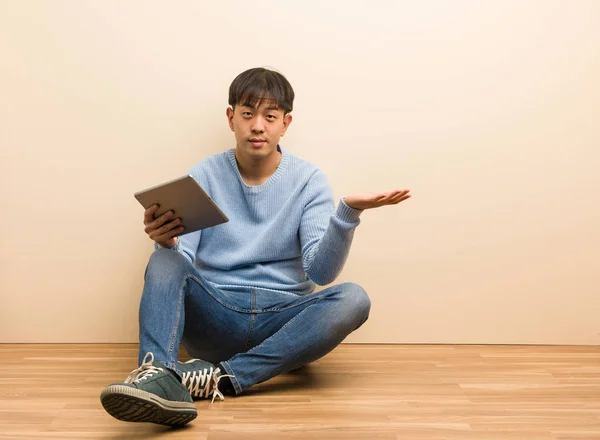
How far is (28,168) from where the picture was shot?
2.32 meters

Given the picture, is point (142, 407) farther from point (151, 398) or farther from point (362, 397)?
point (362, 397)

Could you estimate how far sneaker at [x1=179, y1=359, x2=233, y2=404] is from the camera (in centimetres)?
174

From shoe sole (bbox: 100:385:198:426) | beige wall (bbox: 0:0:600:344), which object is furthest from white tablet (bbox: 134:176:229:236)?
beige wall (bbox: 0:0:600:344)

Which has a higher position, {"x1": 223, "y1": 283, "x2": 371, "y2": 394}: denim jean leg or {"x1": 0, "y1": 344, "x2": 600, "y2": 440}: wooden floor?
{"x1": 223, "y1": 283, "x2": 371, "y2": 394}: denim jean leg

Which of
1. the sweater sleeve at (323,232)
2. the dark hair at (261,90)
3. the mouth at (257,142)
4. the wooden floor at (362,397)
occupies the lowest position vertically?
the wooden floor at (362,397)

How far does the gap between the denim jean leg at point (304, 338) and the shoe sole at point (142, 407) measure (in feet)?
0.99

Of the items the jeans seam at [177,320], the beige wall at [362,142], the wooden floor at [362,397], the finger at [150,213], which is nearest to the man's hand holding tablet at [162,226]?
the finger at [150,213]

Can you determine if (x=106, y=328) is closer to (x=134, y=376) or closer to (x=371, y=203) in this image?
(x=134, y=376)

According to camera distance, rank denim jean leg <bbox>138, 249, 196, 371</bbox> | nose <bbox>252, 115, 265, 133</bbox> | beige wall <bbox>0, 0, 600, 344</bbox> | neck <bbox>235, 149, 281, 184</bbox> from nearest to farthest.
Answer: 1. denim jean leg <bbox>138, 249, 196, 371</bbox>
2. nose <bbox>252, 115, 265, 133</bbox>
3. neck <bbox>235, 149, 281, 184</bbox>
4. beige wall <bbox>0, 0, 600, 344</bbox>

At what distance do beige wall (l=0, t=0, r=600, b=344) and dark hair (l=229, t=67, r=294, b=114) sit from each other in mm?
269

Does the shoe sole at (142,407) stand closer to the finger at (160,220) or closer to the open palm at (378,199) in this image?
the finger at (160,220)

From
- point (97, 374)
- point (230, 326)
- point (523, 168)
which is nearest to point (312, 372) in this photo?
point (230, 326)

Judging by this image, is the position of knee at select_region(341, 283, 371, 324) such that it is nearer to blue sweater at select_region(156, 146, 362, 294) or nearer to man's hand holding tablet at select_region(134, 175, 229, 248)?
blue sweater at select_region(156, 146, 362, 294)

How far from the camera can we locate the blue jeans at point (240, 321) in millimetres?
1698
